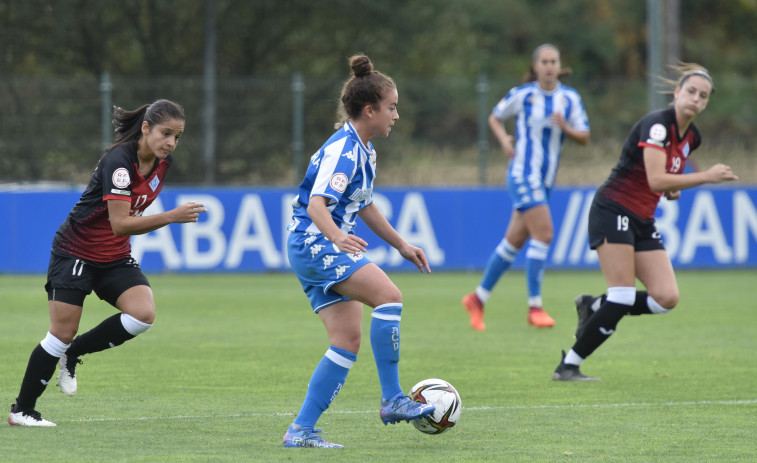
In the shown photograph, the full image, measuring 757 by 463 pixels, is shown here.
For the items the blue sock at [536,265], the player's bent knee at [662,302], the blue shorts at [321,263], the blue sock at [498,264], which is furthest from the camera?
the blue sock at [536,265]

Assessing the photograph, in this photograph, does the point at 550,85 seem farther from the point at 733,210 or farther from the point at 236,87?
the point at 236,87

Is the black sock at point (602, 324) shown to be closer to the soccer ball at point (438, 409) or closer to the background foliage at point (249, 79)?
the soccer ball at point (438, 409)

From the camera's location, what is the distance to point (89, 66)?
871 inches

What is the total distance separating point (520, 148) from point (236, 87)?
7.79 meters

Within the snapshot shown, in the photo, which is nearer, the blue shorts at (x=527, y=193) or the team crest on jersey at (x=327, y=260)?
the team crest on jersey at (x=327, y=260)

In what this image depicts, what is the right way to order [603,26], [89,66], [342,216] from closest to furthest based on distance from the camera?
1. [342,216]
2. [89,66]
3. [603,26]

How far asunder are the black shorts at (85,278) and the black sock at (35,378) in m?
0.32

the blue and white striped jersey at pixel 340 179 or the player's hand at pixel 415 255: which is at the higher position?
the blue and white striped jersey at pixel 340 179

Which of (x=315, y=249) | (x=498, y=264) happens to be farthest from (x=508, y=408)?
(x=498, y=264)

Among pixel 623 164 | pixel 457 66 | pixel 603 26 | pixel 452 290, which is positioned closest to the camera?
pixel 623 164

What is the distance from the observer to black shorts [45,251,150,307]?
6203mm

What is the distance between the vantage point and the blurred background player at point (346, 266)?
557cm

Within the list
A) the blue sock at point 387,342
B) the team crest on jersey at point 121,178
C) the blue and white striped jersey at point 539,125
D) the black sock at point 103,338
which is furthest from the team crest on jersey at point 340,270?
the blue and white striped jersey at point 539,125

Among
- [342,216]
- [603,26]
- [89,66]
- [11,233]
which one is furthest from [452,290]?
[603,26]
